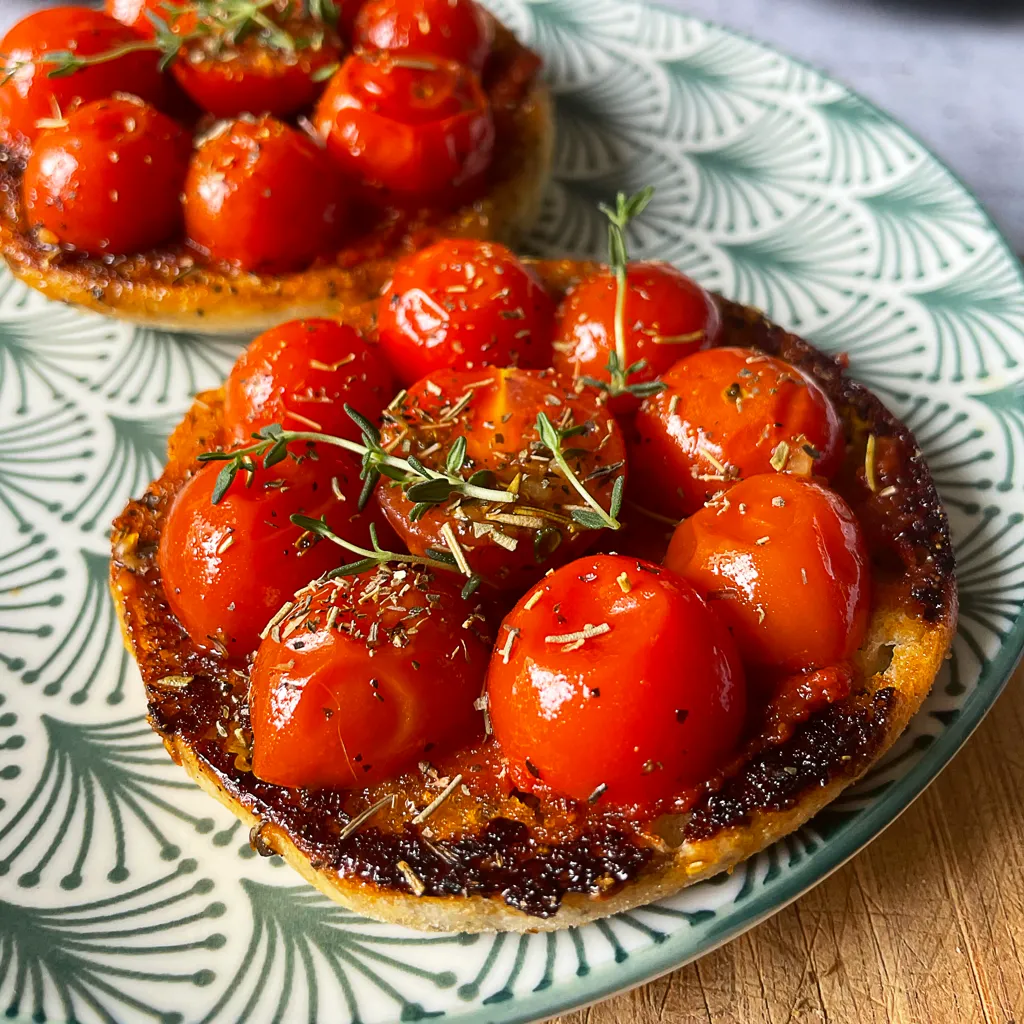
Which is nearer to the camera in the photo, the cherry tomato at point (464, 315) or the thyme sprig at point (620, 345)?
the thyme sprig at point (620, 345)

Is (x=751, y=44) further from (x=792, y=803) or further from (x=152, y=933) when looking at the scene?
(x=152, y=933)

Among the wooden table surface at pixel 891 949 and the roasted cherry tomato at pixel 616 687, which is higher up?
the roasted cherry tomato at pixel 616 687

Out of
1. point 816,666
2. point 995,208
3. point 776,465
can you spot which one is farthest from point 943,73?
point 816,666

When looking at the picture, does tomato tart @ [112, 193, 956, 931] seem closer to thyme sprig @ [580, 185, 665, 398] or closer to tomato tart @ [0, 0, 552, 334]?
thyme sprig @ [580, 185, 665, 398]

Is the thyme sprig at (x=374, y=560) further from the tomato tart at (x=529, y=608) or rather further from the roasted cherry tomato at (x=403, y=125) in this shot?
the roasted cherry tomato at (x=403, y=125)

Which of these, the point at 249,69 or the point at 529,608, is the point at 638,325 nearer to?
the point at 529,608

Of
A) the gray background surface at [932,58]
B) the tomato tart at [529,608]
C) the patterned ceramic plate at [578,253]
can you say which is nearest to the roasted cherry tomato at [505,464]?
the tomato tart at [529,608]
